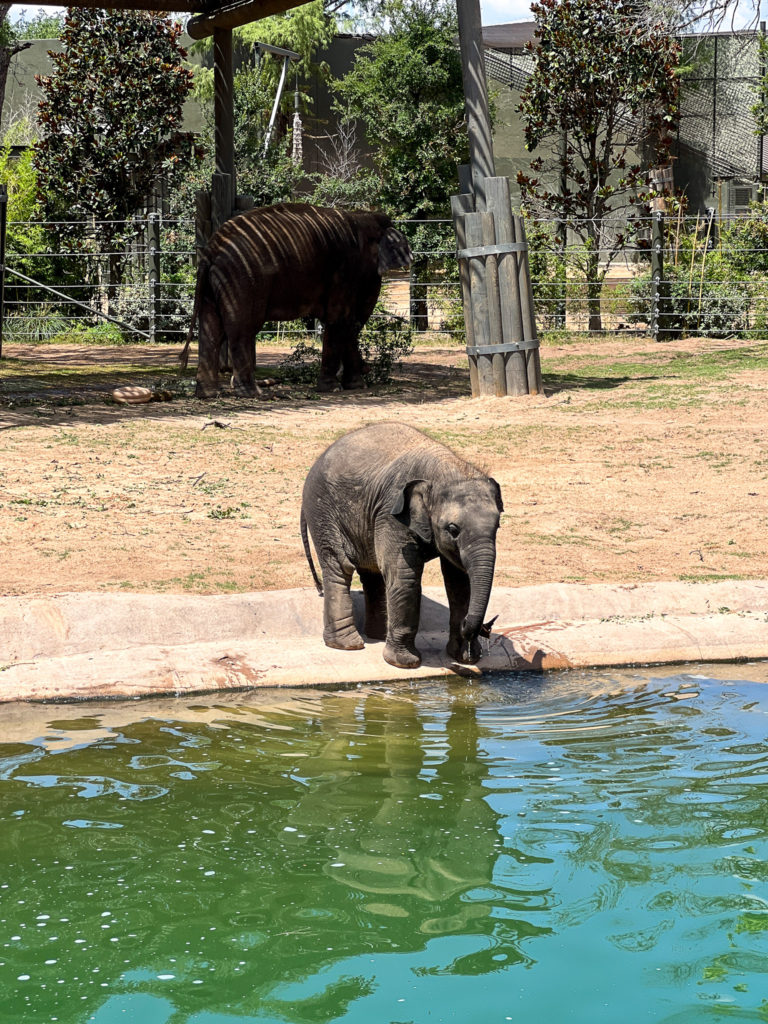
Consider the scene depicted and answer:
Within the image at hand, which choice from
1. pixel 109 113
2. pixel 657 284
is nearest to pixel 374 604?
pixel 657 284

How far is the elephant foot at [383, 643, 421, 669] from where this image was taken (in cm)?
581

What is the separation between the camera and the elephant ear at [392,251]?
13633mm

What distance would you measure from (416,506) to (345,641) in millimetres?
796

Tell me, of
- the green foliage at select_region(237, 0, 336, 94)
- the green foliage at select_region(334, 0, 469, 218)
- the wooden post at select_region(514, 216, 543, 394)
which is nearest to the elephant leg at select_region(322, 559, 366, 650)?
the wooden post at select_region(514, 216, 543, 394)

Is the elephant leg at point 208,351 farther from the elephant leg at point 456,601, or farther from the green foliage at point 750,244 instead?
the green foliage at point 750,244

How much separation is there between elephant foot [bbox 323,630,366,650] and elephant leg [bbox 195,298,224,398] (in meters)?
7.29

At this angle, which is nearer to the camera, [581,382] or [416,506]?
[416,506]

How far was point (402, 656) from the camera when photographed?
5.81 m

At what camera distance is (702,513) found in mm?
8664

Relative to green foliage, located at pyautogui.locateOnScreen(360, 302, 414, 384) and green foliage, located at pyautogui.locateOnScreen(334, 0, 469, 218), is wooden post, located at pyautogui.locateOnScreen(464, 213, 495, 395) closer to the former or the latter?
green foliage, located at pyautogui.locateOnScreen(360, 302, 414, 384)

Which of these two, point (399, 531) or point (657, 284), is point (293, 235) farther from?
point (399, 531)

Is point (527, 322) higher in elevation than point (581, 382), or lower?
higher

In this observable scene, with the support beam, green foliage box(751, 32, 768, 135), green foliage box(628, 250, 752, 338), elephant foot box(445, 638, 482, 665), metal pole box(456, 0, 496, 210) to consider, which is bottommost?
elephant foot box(445, 638, 482, 665)

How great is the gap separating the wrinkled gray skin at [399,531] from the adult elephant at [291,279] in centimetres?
687
